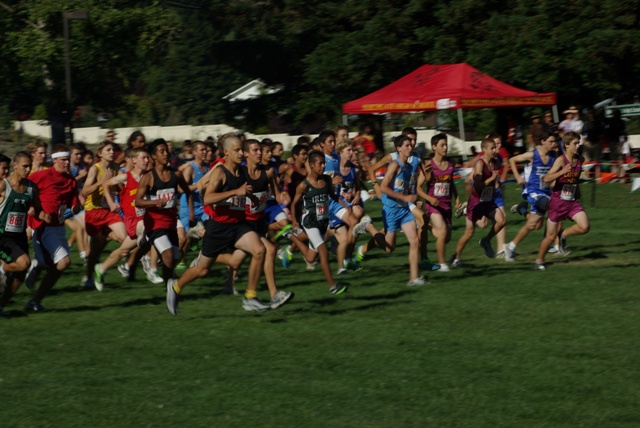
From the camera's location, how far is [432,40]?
34.7 m

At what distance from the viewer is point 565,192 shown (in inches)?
569

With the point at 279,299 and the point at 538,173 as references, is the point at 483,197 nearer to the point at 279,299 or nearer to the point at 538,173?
the point at 538,173

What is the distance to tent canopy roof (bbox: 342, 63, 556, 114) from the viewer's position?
1019 inches

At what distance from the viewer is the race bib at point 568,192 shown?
14.4 meters

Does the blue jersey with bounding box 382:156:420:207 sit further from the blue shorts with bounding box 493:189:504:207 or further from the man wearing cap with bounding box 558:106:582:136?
the man wearing cap with bounding box 558:106:582:136

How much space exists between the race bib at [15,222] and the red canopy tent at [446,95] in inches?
613

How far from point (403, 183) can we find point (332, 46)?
23.3 metres

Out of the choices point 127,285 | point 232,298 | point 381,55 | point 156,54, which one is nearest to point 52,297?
point 127,285

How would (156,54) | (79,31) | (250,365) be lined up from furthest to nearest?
1. (156,54)
2. (79,31)
3. (250,365)

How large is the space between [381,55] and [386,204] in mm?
21859

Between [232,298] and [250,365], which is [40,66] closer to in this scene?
[232,298]

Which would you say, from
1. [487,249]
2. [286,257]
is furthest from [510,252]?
[286,257]

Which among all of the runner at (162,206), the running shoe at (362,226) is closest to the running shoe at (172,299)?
the runner at (162,206)

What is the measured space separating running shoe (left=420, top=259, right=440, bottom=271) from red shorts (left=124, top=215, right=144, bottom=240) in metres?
3.88
